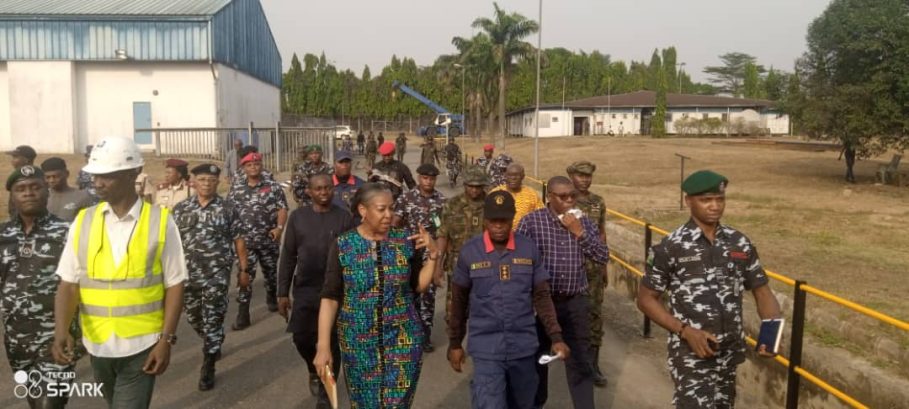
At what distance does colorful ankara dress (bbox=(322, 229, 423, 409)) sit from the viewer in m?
3.68

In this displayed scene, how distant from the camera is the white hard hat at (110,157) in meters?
3.27

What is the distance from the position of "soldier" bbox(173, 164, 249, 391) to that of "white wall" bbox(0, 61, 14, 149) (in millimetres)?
30101

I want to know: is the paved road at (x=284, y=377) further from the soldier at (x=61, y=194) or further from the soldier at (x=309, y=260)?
the soldier at (x=61, y=194)

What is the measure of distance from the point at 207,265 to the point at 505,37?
43.5 meters

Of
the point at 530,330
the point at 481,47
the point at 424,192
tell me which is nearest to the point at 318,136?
the point at 424,192

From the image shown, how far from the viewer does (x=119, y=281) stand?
10.8ft

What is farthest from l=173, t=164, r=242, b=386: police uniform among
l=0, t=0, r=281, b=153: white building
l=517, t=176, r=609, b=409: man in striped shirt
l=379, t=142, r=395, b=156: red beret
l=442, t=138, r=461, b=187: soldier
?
l=0, t=0, r=281, b=153: white building

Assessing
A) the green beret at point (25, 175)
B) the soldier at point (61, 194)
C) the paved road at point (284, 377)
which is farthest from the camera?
the soldier at point (61, 194)

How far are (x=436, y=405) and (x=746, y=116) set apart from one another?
202 feet

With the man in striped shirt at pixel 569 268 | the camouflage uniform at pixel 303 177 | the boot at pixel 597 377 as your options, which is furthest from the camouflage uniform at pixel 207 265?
the camouflage uniform at pixel 303 177

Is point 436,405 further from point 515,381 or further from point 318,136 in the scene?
point 318,136

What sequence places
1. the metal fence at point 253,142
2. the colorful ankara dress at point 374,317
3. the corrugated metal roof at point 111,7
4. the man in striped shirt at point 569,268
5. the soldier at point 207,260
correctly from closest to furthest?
the colorful ankara dress at point 374,317 < the man in striped shirt at point 569,268 < the soldier at point 207,260 < the metal fence at point 253,142 < the corrugated metal roof at point 111,7

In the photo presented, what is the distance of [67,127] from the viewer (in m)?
29.9

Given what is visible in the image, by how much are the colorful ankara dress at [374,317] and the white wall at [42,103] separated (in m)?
30.5
